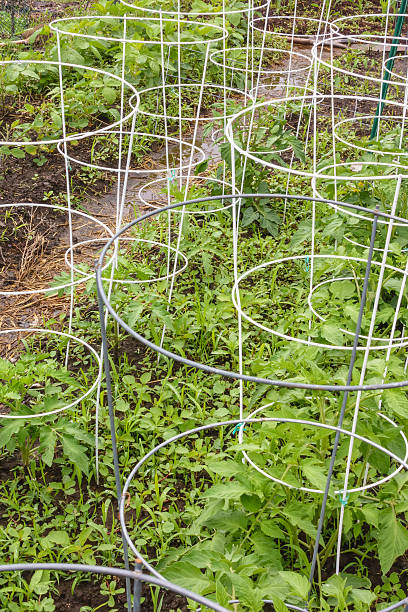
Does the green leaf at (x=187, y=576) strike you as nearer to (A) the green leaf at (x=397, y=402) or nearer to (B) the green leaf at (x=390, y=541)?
(B) the green leaf at (x=390, y=541)

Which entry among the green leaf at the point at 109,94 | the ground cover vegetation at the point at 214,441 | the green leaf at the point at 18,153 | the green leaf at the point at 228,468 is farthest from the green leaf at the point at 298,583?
the green leaf at the point at 109,94

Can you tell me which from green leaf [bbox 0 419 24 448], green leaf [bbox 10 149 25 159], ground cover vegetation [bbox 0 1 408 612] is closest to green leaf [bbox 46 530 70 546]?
ground cover vegetation [bbox 0 1 408 612]

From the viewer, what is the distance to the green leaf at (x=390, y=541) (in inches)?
70.7

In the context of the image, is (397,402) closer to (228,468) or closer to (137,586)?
(228,468)

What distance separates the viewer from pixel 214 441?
2533 millimetres

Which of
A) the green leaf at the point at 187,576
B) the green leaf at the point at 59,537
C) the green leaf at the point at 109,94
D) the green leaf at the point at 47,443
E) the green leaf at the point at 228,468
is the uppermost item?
the green leaf at the point at 109,94

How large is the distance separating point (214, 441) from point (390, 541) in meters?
0.88

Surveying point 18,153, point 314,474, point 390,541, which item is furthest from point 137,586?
point 18,153

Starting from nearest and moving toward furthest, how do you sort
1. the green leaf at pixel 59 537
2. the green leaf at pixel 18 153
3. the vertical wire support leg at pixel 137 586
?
1. the vertical wire support leg at pixel 137 586
2. the green leaf at pixel 59 537
3. the green leaf at pixel 18 153

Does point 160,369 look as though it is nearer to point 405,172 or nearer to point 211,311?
point 211,311

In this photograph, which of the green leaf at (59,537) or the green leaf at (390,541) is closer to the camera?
the green leaf at (390,541)

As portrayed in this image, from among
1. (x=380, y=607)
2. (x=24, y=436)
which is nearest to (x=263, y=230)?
(x=24, y=436)

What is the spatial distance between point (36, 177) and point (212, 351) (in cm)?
202

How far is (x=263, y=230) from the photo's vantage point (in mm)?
4016
